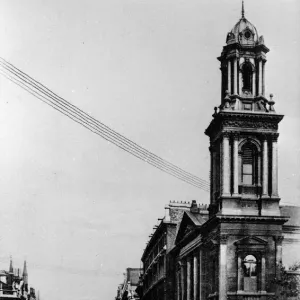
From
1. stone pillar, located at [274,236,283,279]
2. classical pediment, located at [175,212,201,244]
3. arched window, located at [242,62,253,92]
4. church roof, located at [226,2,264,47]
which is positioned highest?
church roof, located at [226,2,264,47]

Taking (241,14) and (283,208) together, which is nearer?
(241,14)

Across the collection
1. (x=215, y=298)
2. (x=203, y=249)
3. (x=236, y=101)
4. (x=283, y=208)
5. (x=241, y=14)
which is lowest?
(x=215, y=298)

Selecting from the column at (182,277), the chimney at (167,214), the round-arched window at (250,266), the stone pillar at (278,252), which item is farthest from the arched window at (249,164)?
the chimney at (167,214)

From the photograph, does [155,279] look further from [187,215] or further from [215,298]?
[215,298]

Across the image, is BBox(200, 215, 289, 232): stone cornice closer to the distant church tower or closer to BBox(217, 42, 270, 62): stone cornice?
the distant church tower

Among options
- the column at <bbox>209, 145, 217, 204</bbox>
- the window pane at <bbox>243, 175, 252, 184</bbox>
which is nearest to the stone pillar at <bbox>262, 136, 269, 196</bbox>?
the window pane at <bbox>243, 175, 252, 184</bbox>

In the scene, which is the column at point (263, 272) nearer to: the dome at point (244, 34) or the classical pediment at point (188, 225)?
the classical pediment at point (188, 225)

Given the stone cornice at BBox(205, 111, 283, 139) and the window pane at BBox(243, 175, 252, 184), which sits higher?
the stone cornice at BBox(205, 111, 283, 139)

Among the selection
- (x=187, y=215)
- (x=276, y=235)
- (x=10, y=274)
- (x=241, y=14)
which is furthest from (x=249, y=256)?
(x=10, y=274)
